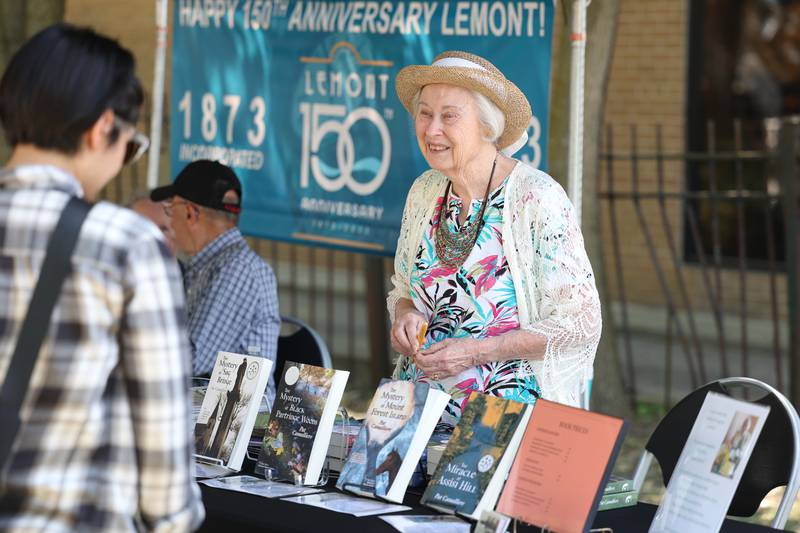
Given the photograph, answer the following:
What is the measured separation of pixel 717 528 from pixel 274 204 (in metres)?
3.12

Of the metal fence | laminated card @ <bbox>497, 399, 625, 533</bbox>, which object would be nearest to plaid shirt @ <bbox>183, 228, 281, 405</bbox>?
laminated card @ <bbox>497, 399, 625, 533</bbox>

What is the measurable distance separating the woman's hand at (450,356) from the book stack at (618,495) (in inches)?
22.3

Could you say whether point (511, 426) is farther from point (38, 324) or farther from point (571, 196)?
point (571, 196)

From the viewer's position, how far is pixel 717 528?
236 centimetres

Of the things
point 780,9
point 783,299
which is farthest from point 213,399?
point 780,9

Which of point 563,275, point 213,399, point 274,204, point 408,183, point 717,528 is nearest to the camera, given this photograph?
point 717,528

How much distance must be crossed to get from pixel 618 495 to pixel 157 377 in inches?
52.0

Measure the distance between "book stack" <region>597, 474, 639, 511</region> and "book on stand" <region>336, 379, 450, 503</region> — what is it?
0.43 m

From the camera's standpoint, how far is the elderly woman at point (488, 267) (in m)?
3.21

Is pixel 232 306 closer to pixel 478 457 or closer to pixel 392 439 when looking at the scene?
pixel 392 439

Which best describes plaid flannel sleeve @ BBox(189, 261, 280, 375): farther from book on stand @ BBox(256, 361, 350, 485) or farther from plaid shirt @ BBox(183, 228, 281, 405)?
book on stand @ BBox(256, 361, 350, 485)

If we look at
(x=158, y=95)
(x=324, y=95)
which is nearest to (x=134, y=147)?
(x=324, y=95)

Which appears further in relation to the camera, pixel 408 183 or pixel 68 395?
pixel 408 183

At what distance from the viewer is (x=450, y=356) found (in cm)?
316
